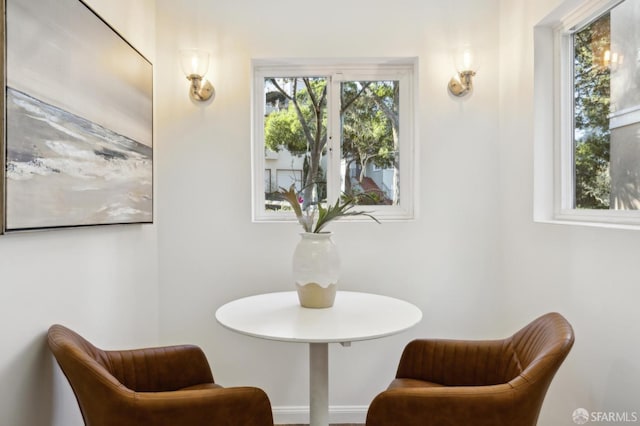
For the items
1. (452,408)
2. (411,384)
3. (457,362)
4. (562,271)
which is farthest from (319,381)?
(562,271)

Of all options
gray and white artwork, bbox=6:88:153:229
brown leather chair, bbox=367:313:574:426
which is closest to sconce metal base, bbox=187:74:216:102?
gray and white artwork, bbox=6:88:153:229

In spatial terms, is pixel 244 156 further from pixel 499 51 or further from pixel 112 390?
pixel 499 51

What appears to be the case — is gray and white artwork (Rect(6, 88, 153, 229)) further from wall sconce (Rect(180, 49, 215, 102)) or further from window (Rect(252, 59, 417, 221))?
window (Rect(252, 59, 417, 221))

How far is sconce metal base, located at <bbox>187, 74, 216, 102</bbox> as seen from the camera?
7.02ft

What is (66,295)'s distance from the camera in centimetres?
145

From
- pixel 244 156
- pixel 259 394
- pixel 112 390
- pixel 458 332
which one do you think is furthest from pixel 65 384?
pixel 458 332

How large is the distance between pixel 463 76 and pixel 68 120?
192 centimetres

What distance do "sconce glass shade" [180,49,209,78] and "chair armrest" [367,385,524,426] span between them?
1.86 metres

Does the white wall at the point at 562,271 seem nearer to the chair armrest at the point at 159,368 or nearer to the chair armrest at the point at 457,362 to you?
the chair armrest at the point at 457,362

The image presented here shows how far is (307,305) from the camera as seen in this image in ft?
5.49

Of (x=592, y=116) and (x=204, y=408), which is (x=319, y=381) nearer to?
(x=204, y=408)

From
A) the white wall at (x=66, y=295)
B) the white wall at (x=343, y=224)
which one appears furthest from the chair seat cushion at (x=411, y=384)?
the white wall at (x=66, y=295)

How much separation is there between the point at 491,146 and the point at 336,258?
4.06 feet

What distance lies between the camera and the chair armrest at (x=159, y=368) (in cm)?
152
